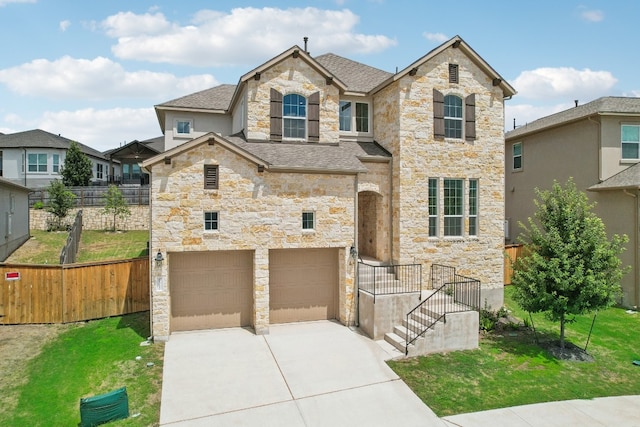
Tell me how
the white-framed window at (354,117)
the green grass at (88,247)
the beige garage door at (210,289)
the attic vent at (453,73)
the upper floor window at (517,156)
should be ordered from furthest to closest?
the upper floor window at (517,156) < the green grass at (88,247) < the white-framed window at (354,117) < the attic vent at (453,73) < the beige garage door at (210,289)

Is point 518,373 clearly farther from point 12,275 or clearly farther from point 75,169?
point 75,169

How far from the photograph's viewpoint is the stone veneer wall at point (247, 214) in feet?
38.9

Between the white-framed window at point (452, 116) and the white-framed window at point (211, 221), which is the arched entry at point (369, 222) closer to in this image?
the white-framed window at point (452, 116)

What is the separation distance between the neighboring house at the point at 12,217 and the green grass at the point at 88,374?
27.8 feet

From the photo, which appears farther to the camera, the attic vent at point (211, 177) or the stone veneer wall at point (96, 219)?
the stone veneer wall at point (96, 219)

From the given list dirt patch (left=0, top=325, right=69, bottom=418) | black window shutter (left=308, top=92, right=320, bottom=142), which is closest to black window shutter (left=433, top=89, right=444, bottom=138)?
black window shutter (left=308, top=92, right=320, bottom=142)

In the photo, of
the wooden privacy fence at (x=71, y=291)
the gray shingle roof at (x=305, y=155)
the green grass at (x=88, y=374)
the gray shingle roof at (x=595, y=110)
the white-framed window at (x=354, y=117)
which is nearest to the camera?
the green grass at (x=88, y=374)

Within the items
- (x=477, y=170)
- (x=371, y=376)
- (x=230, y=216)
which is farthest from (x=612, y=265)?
(x=230, y=216)

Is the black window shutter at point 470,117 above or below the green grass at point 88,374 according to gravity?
above

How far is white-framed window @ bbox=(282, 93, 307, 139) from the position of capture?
591 inches

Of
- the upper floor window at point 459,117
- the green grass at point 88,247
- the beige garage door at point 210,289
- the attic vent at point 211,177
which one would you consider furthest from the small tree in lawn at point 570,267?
the green grass at point 88,247

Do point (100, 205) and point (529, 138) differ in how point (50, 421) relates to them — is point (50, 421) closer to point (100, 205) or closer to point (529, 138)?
point (100, 205)

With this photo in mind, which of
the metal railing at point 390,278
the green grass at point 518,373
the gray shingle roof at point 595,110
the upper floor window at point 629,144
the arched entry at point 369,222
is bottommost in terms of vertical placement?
the green grass at point 518,373

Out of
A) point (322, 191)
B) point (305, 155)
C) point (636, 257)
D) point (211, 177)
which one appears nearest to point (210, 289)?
point (211, 177)
